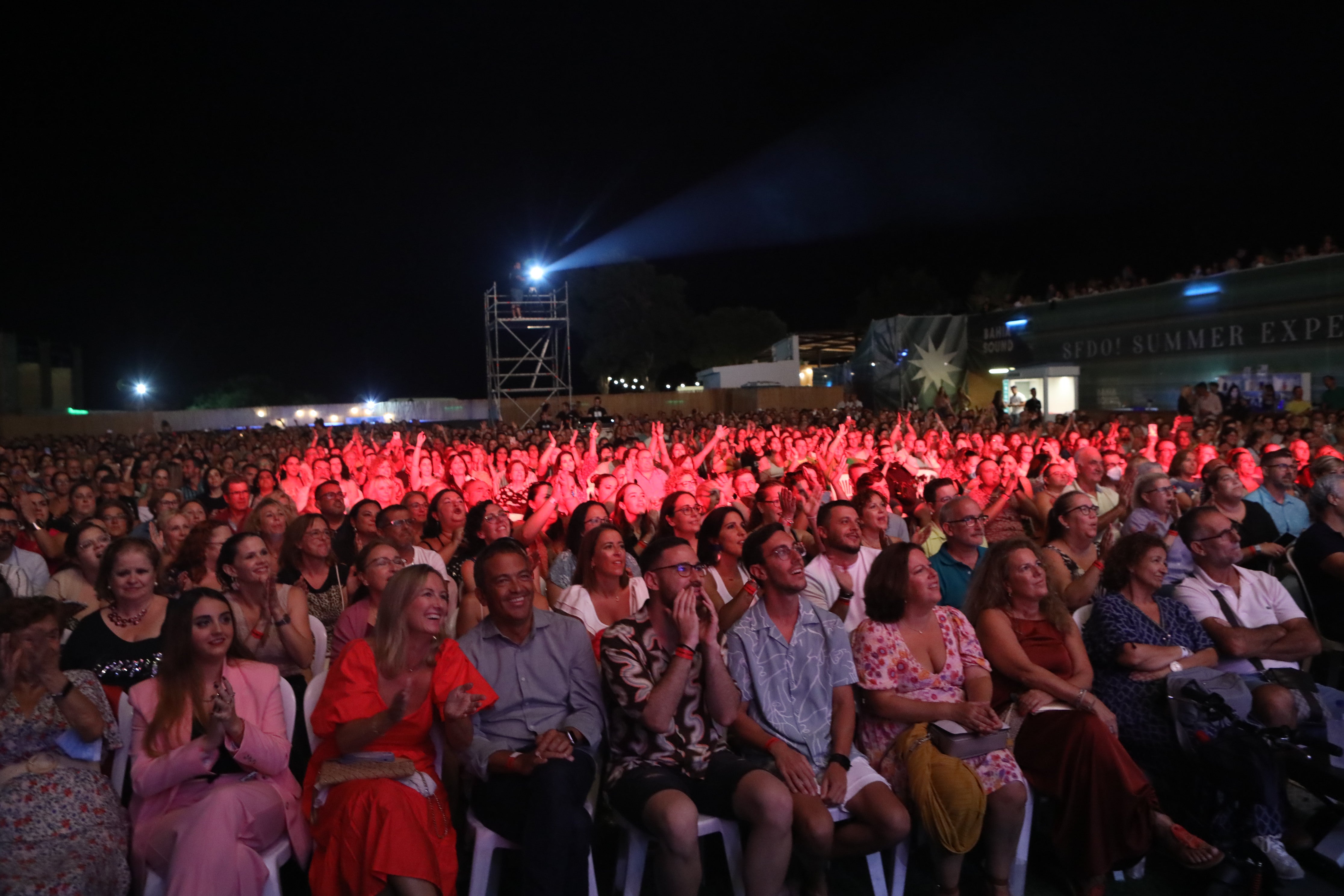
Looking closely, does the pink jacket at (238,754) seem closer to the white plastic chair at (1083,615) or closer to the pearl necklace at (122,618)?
the pearl necklace at (122,618)

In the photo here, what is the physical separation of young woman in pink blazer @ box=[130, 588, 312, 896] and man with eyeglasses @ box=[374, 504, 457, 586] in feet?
5.68

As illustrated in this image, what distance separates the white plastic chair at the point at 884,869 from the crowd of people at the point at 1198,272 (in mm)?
17786

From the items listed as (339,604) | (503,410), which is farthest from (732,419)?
(339,604)

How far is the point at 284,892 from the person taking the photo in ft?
10.9

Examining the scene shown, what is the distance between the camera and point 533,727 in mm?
3232

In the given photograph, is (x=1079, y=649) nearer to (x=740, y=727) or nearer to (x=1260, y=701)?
(x=1260, y=701)

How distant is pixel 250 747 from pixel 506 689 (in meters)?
0.83

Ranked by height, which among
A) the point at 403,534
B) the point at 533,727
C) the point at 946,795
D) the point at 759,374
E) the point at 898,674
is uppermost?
the point at 759,374

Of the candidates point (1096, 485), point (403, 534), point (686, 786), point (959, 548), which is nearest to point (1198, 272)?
point (1096, 485)

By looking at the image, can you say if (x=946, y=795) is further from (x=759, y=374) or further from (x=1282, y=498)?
(x=759, y=374)

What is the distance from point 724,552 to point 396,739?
2.00 m

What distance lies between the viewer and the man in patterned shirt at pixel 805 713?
304cm

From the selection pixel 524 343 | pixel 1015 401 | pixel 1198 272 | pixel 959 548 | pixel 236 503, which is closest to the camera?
pixel 959 548

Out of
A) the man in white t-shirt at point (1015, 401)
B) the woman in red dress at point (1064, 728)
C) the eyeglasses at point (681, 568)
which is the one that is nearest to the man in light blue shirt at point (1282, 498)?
the woman in red dress at point (1064, 728)
